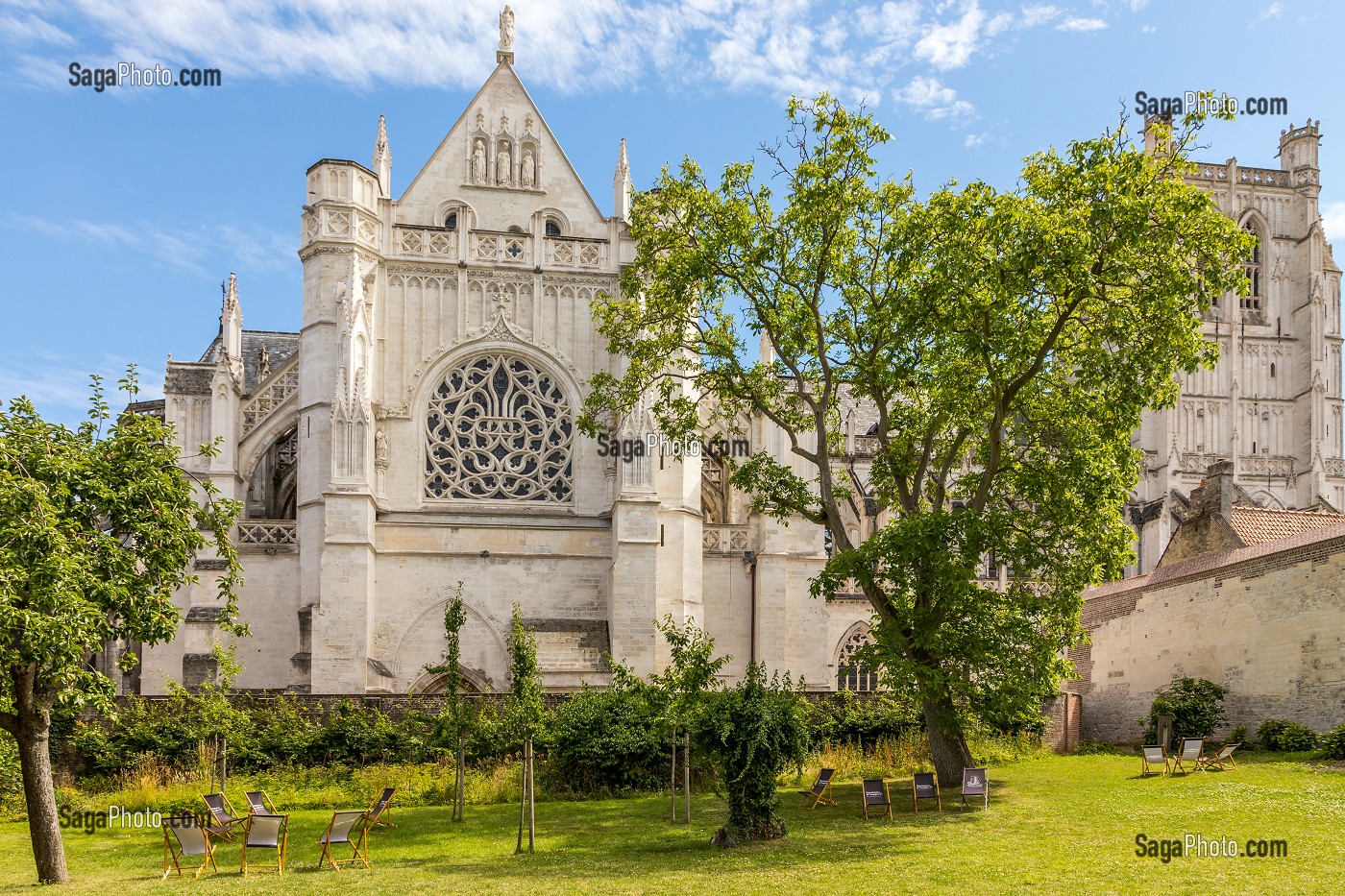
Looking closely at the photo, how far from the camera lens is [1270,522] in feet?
83.6

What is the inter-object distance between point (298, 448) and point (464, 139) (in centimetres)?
830

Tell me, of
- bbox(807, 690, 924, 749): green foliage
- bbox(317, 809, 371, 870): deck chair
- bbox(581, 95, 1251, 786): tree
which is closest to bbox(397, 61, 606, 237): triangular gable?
bbox(581, 95, 1251, 786): tree

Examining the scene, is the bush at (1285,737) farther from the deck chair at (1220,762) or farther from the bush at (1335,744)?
the deck chair at (1220,762)

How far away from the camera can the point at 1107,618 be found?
90.0ft

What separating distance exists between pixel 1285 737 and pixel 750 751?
10855 millimetres

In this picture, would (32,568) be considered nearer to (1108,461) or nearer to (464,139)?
(1108,461)

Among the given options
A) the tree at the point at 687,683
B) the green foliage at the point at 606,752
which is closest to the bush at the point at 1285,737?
the green foliage at the point at 606,752

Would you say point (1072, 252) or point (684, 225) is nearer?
point (1072, 252)

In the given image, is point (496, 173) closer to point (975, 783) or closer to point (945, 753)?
point (945, 753)

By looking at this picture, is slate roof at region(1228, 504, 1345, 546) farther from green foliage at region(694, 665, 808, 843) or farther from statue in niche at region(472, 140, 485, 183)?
statue in niche at region(472, 140, 485, 183)

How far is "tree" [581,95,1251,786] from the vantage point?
52.6ft

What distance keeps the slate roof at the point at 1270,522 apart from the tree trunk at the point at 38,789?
840 inches

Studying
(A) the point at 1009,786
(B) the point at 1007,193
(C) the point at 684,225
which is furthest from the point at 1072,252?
(A) the point at 1009,786

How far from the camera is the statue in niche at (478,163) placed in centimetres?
2922
